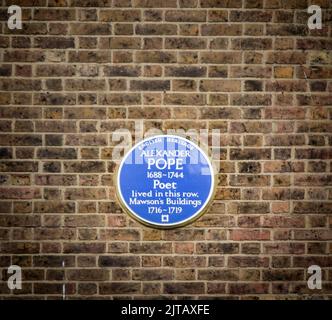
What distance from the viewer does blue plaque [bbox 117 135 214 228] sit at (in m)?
2.38

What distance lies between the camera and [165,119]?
2.40m

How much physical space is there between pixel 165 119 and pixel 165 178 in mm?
404

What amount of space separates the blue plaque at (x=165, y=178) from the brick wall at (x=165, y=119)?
0.32 feet

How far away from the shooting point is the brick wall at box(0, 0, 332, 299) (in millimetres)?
2398

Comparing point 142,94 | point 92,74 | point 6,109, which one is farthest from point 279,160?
point 6,109

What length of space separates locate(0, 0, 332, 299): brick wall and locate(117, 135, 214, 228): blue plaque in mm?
99

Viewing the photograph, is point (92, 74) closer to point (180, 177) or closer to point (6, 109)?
point (6, 109)

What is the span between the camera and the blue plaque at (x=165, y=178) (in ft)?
7.81

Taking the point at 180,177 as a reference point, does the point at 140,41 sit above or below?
above

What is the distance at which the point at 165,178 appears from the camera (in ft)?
7.84

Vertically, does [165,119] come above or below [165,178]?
above

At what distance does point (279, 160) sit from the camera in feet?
7.92

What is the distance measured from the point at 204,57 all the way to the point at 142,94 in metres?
0.49
